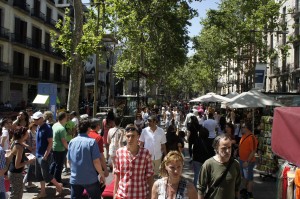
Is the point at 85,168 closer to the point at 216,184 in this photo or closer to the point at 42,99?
the point at 216,184

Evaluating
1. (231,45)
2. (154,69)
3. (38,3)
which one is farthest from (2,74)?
(231,45)

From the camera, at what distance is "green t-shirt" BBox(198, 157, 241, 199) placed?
13.0 ft

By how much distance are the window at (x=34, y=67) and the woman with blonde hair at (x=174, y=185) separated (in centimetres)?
3677

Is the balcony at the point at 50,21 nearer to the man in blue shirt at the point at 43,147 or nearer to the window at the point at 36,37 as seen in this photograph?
the window at the point at 36,37

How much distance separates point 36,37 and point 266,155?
34718 mm

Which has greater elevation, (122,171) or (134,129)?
(134,129)

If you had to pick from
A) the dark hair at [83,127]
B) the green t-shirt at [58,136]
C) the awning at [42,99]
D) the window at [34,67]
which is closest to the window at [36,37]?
the window at [34,67]

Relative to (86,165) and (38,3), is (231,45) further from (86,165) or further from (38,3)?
(86,165)

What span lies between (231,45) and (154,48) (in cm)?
811

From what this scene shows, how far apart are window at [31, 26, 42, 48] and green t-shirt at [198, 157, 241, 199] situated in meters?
37.1

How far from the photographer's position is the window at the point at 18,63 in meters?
34.7

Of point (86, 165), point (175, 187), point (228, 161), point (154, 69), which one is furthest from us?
point (154, 69)

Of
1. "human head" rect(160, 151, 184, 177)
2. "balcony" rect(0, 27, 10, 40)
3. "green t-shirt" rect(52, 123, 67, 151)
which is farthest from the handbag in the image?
"balcony" rect(0, 27, 10, 40)

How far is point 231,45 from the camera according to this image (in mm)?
32000
